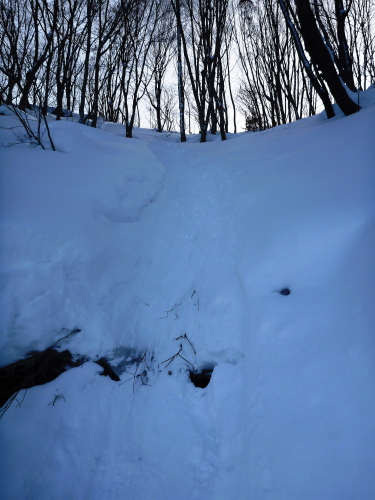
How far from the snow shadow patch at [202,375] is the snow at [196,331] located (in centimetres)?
3

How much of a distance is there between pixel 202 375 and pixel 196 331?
40 centimetres

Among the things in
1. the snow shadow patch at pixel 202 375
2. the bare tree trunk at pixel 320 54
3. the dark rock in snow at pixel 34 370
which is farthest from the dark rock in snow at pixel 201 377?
the bare tree trunk at pixel 320 54

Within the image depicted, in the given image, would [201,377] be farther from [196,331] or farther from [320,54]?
[320,54]

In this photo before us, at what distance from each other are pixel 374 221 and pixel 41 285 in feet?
9.27

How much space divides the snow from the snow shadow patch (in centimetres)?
3

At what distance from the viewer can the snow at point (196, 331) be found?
5.12ft

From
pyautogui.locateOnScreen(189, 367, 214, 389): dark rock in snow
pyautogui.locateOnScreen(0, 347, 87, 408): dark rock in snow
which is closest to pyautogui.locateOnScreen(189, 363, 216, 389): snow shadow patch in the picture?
pyautogui.locateOnScreen(189, 367, 214, 389): dark rock in snow

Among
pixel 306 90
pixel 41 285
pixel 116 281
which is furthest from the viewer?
pixel 306 90

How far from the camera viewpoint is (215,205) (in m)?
4.20

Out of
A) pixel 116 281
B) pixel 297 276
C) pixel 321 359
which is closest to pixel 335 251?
pixel 297 276

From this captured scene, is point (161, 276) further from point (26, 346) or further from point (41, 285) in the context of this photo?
point (26, 346)

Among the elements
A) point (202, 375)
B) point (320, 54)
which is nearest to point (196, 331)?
point (202, 375)

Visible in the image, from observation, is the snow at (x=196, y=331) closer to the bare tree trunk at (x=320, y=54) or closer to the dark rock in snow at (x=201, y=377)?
the dark rock in snow at (x=201, y=377)

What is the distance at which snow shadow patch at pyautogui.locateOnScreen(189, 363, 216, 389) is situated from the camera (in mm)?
2193
